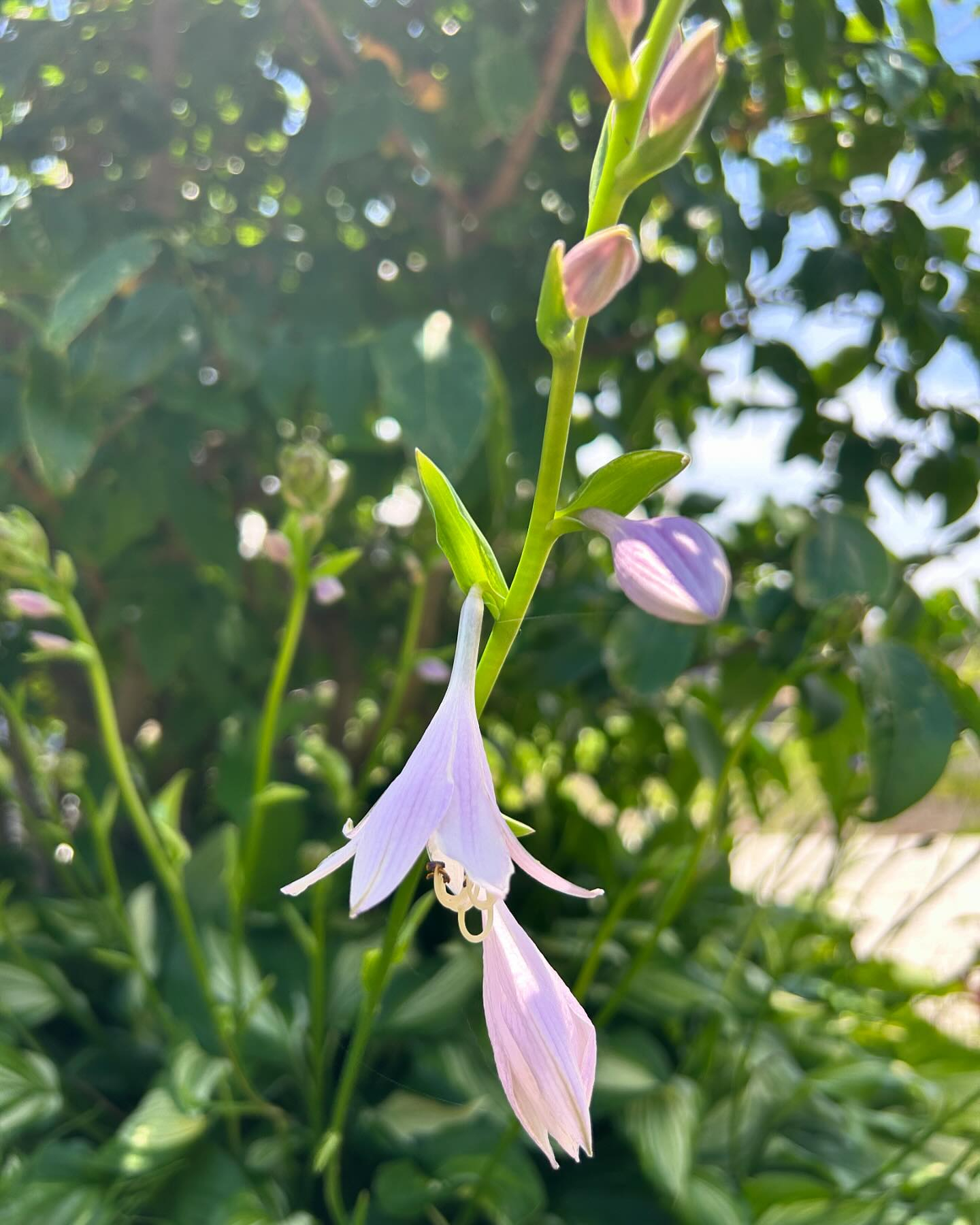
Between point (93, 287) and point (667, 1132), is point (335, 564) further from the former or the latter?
point (667, 1132)

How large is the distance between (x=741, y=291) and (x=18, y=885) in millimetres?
980

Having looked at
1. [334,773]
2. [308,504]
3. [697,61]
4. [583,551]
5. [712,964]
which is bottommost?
[712,964]

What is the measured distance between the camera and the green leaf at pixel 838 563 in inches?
20.3

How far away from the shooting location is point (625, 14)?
0.18 metres

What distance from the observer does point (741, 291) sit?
→ 0.70 metres

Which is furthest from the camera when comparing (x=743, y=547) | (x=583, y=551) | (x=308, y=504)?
(x=583, y=551)

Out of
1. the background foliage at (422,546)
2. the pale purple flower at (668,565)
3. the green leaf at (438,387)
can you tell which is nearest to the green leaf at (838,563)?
the background foliage at (422,546)

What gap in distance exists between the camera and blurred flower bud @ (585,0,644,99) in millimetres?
178

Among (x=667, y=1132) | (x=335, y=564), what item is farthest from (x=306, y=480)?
(x=667, y=1132)

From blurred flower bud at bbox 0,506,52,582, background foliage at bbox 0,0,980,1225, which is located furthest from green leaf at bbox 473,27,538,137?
blurred flower bud at bbox 0,506,52,582

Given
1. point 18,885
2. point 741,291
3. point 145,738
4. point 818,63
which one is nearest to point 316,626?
point 145,738

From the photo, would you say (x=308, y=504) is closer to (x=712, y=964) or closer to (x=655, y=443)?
(x=655, y=443)

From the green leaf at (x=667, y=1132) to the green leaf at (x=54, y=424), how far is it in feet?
1.94

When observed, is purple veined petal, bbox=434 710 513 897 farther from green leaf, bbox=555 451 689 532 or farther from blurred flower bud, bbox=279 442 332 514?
blurred flower bud, bbox=279 442 332 514
